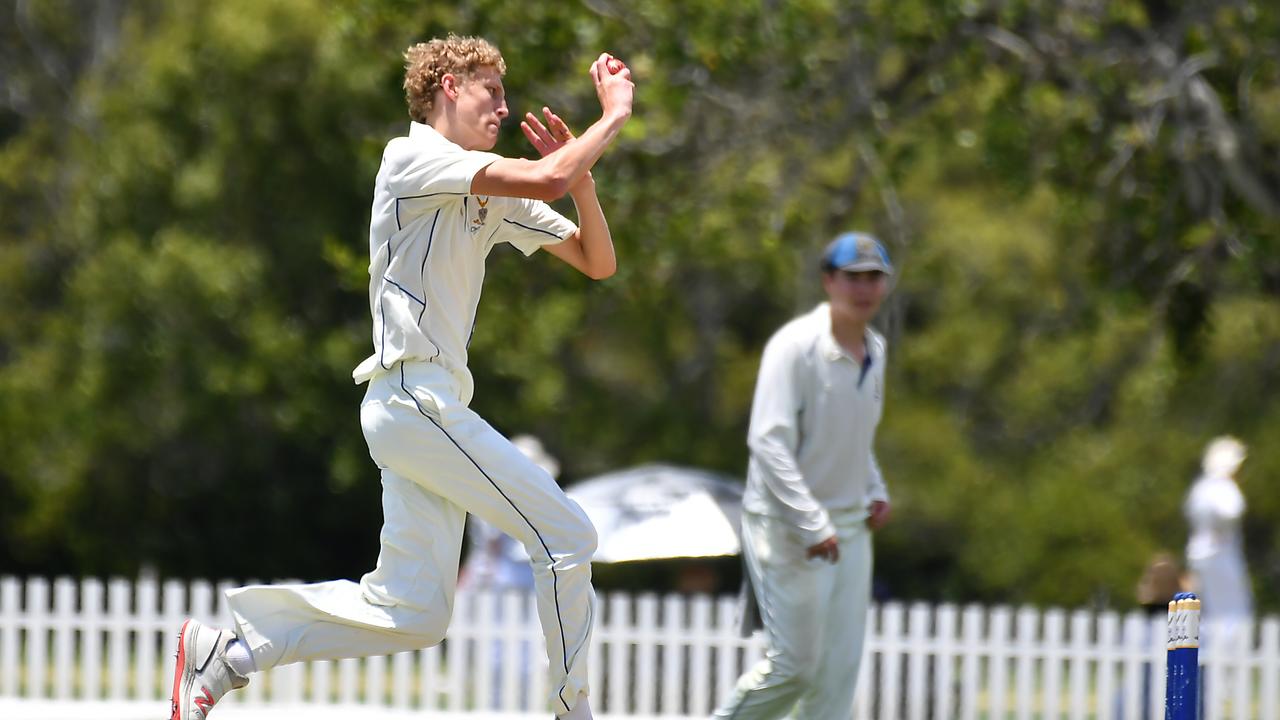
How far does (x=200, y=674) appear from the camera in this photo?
5336mm

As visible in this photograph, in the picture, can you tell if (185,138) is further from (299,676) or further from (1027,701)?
(1027,701)

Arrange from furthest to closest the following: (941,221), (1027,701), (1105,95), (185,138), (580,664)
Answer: (941,221) → (185,138) → (1105,95) → (1027,701) → (580,664)

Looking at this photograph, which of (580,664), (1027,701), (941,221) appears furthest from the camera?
(941,221)

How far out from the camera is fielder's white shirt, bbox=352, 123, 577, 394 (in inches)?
202

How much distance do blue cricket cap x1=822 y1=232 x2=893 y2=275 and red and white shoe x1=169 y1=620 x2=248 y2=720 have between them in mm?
2597

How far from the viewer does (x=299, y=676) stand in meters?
11.4

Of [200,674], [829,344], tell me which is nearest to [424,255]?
[200,674]

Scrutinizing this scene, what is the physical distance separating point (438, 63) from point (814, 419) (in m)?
2.19

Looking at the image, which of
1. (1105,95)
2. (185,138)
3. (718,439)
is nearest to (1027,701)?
(1105,95)

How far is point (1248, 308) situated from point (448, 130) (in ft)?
49.6

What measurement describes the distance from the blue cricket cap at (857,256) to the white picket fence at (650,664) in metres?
4.43

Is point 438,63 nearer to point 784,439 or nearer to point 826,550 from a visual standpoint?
point 784,439

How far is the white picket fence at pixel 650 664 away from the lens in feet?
35.9

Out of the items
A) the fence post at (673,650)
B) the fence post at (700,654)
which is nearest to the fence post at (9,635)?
the fence post at (673,650)
